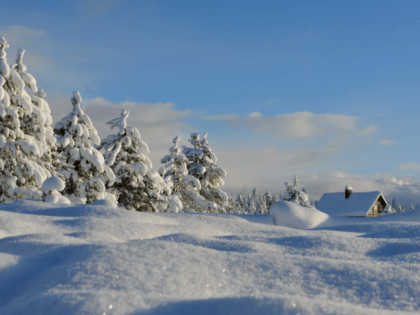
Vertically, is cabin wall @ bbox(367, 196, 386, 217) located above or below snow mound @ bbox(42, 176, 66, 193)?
below

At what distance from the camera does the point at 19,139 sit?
15.8 meters

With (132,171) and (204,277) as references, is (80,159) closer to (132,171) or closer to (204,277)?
(132,171)

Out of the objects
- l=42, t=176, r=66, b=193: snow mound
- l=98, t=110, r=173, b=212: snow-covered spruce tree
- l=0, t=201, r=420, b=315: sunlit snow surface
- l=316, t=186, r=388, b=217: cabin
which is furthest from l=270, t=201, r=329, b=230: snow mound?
l=316, t=186, r=388, b=217: cabin

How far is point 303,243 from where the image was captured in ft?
14.6

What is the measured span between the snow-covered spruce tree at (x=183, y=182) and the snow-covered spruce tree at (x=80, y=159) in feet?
23.8

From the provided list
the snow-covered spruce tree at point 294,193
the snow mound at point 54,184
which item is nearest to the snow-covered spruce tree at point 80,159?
the snow mound at point 54,184

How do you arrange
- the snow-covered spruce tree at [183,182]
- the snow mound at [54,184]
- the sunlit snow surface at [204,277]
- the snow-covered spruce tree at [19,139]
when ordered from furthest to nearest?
1. the snow-covered spruce tree at [183,182]
2. the snow-covered spruce tree at [19,139]
3. the snow mound at [54,184]
4. the sunlit snow surface at [204,277]

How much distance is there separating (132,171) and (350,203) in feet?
73.6

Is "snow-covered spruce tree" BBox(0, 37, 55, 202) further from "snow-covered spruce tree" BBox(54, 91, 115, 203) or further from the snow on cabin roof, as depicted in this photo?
the snow on cabin roof

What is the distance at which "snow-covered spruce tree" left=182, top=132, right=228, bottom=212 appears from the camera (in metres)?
26.3

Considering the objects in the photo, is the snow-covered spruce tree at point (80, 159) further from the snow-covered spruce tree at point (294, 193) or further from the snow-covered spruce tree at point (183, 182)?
the snow-covered spruce tree at point (294, 193)

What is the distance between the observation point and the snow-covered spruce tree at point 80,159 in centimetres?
1686

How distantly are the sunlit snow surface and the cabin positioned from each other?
29304mm

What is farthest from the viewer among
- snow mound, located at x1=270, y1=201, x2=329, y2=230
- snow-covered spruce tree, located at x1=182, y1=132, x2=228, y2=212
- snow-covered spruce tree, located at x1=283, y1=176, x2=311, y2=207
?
snow-covered spruce tree, located at x1=283, y1=176, x2=311, y2=207
